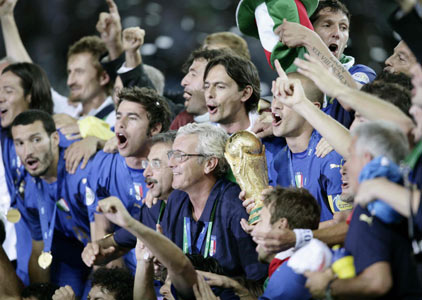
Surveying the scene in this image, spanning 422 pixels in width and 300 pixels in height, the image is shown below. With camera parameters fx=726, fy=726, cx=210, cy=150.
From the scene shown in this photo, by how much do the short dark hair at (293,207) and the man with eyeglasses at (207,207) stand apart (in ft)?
1.68

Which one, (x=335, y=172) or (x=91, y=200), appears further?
(x=91, y=200)

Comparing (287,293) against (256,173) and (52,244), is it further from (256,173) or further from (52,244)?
(52,244)

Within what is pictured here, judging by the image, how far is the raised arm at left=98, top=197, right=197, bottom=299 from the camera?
2.69 m

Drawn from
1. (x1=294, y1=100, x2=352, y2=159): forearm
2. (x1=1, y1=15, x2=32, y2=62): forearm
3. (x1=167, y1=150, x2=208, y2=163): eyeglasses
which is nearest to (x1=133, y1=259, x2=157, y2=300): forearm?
(x1=167, y1=150, x2=208, y2=163): eyeglasses

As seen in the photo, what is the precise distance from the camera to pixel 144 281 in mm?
3500

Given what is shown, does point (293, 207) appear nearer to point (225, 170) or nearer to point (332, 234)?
point (332, 234)

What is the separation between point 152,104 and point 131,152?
342 mm

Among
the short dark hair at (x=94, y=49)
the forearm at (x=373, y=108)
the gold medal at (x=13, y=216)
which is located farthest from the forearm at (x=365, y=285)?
the short dark hair at (x=94, y=49)

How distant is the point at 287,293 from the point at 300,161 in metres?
1.15

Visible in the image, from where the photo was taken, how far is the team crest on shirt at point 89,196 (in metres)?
4.82

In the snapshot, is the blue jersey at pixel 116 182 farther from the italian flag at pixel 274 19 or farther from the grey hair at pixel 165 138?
the italian flag at pixel 274 19

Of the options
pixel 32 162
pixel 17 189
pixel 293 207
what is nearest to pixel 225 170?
pixel 293 207

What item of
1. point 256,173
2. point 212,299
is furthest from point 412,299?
point 256,173

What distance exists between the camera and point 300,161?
148 inches
